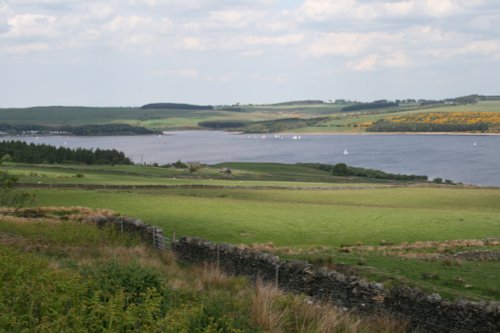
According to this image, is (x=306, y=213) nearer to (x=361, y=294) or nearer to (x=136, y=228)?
(x=136, y=228)

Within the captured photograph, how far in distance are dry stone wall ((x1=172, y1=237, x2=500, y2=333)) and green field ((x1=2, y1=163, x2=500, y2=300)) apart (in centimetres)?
140

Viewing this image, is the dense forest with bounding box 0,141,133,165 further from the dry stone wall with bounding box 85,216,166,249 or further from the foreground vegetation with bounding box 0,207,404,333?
the foreground vegetation with bounding box 0,207,404,333

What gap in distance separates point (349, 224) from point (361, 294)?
1920cm

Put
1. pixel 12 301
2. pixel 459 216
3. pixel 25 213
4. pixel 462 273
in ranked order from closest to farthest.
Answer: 1. pixel 12 301
2. pixel 462 273
3. pixel 25 213
4. pixel 459 216

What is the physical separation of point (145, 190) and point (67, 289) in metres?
44.4

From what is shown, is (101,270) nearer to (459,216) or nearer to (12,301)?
(12,301)

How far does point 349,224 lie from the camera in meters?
34.1

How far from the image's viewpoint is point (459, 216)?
3781 centimetres

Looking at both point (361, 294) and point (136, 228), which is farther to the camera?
point (136, 228)

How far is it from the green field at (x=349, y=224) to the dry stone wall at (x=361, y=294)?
1.40m

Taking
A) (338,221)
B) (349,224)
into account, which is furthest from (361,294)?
(338,221)

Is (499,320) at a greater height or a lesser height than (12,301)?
lesser

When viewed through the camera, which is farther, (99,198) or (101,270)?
(99,198)

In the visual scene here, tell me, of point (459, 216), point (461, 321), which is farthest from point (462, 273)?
point (459, 216)
